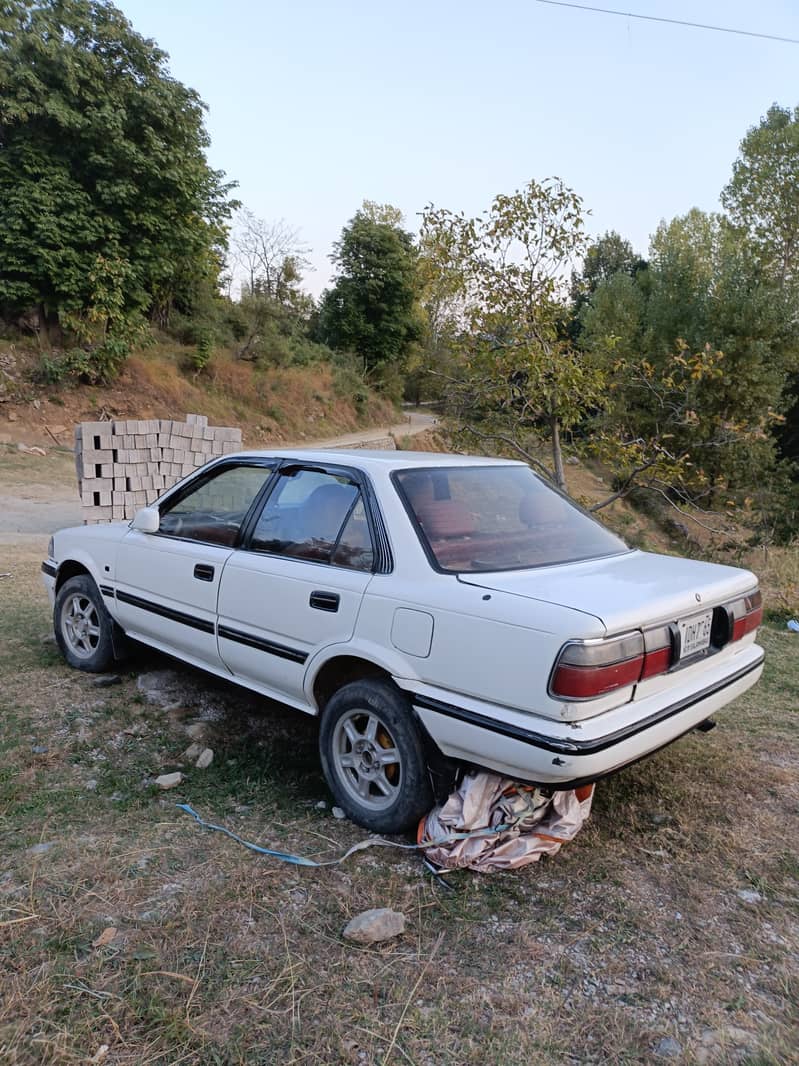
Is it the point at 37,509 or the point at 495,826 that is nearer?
the point at 495,826

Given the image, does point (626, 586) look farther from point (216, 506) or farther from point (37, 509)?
point (37, 509)

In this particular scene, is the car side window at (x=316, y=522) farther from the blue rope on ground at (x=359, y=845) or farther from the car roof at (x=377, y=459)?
the blue rope on ground at (x=359, y=845)

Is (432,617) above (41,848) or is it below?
A: above

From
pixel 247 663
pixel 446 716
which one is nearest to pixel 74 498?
pixel 247 663

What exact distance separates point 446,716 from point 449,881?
0.62 metres

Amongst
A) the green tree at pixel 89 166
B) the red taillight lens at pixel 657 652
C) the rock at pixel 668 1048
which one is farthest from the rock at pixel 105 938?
the green tree at pixel 89 166

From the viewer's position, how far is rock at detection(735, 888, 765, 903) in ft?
8.40

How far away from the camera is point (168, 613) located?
3.88 meters

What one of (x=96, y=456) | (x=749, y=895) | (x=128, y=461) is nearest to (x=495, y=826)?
(x=749, y=895)

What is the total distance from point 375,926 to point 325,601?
1.23 meters

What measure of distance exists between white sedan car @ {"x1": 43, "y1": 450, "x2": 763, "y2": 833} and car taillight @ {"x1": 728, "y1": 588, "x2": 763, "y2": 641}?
0.03 ft

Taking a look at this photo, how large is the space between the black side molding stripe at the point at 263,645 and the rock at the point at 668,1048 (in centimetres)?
181

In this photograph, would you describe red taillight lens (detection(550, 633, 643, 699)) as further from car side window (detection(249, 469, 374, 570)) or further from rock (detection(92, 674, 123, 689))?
rock (detection(92, 674, 123, 689))

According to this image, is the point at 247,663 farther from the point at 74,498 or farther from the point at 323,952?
the point at 74,498
